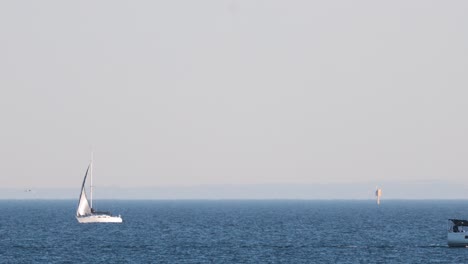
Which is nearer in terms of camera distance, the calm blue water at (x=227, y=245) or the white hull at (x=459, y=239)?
the calm blue water at (x=227, y=245)

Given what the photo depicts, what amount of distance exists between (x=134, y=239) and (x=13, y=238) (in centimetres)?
2057

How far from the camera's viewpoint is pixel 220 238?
161875 mm

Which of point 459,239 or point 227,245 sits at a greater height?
point 459,239

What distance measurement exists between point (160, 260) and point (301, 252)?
2172cm

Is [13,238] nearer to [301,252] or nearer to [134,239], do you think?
[134,239]

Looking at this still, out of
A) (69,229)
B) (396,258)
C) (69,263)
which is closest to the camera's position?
(69,263)

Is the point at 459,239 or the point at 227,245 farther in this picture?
the point at 227,245

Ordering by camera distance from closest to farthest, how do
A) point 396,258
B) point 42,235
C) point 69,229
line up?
point 396,258 → point 42,235 → point 69,229

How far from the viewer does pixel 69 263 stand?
114062 millimetres

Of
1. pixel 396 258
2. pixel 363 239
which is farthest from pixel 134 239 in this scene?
pixel 396 258

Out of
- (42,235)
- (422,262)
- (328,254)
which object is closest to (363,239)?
(328,254)

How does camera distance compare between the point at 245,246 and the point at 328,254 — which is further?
the point at 245,246

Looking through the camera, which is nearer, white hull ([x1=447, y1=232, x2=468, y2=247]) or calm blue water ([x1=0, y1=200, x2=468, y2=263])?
calm blue water ([x1=0, y1=200, x2=468, y2=263])

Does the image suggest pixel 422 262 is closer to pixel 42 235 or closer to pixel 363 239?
pixel 363 239
